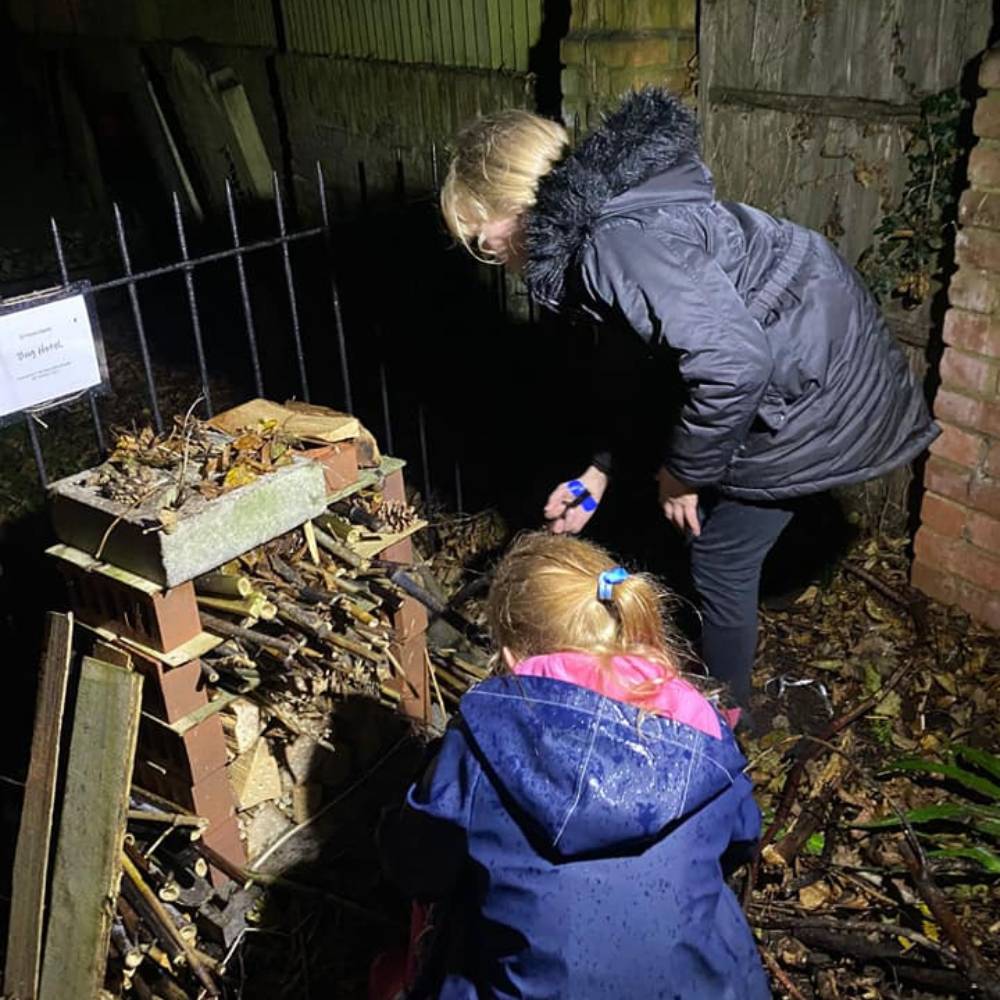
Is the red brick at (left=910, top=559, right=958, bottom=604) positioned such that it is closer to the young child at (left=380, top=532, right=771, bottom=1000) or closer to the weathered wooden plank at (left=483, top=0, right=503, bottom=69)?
the young child at (left=380, top=532, right=771, bottom=1000)

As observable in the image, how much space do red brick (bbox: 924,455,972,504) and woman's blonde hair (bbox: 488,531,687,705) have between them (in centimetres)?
208

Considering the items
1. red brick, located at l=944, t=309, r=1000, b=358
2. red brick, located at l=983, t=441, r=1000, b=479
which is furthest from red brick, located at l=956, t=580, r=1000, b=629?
red brick, located at l=944, t=309, r=1000, b=358

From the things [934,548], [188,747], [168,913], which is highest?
[188,747]

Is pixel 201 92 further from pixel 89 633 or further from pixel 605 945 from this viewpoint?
pixel 605 945

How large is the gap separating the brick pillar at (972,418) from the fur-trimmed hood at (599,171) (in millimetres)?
1149

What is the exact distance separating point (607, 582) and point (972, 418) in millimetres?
2150

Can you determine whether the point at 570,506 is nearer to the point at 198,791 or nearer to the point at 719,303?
the point at 719,303

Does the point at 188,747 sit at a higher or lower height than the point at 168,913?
higher

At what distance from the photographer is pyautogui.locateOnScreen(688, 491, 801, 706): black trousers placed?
3.21 meters

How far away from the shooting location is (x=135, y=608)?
108 inches

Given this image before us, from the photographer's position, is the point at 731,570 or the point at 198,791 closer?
the point at 198,791

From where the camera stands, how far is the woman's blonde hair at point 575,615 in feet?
6.80

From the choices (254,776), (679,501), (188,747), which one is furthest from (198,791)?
(679,501)

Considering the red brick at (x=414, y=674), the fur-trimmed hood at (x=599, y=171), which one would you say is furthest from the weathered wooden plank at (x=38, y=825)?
the fur-trimmed hood at (x=599, y=171)
